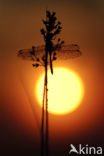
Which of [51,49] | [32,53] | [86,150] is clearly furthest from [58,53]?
[86,150]

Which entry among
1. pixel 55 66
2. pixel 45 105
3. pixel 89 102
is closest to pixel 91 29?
pixel 55 66

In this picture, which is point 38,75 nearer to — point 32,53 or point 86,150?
point 32,53

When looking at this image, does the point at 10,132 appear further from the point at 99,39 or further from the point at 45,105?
the point at 99,39

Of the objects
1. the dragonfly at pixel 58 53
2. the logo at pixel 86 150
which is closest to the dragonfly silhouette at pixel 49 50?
the dragonfly at pixel 58 53

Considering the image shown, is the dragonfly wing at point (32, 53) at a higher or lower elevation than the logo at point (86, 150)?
higher

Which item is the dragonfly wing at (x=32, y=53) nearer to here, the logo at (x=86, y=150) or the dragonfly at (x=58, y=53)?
the dragonfly at (x=58, y=53)

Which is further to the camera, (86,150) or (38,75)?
(38,75)

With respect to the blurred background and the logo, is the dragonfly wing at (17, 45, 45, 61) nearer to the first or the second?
the blurred background

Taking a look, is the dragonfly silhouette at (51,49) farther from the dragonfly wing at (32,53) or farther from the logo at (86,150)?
the logo at (86,150)

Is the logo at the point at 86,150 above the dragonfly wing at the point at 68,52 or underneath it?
underneath

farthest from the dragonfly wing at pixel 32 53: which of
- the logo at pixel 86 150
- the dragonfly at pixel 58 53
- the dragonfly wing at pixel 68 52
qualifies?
the logo at pixel 86 150

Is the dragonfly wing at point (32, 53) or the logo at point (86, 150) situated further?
the dragonfly wing at point (32, 53)

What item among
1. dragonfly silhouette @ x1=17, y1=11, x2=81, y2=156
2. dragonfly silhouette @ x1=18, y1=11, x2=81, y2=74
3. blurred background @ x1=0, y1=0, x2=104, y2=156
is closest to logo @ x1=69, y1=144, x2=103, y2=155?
blurred background @ x1=0, y1=0, x2=104, y2=156
